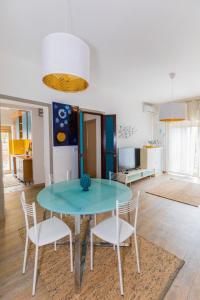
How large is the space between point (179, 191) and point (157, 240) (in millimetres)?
2282

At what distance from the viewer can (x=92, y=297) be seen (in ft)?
4.60

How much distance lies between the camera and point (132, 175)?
4.73 m

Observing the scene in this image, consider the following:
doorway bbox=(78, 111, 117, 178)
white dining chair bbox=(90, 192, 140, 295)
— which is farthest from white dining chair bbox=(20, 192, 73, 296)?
doorway bbox=(78, 111, 117, 178)

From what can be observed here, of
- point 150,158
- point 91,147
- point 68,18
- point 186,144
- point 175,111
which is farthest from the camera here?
point 186,144

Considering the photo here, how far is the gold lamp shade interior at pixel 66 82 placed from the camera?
1.72 meters

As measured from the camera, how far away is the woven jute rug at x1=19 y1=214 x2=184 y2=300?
1438 mm

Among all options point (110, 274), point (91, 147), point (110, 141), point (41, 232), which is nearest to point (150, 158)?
point (110, 141)

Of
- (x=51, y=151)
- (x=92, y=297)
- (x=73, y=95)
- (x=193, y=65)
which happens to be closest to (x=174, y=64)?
(x=193, y=65)

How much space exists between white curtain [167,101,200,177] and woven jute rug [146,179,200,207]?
3.63 feet

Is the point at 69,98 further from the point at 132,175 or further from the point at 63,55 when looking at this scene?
the point at 132,175

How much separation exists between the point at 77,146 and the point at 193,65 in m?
2.94

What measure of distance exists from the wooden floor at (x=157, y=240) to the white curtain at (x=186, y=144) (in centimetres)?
276

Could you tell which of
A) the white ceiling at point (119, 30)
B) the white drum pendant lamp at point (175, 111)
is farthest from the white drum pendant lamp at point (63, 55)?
the white drum pendant lamp at point (175, 111)

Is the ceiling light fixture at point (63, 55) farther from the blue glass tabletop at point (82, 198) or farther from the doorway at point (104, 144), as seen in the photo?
the doorway at point (104, 144)
